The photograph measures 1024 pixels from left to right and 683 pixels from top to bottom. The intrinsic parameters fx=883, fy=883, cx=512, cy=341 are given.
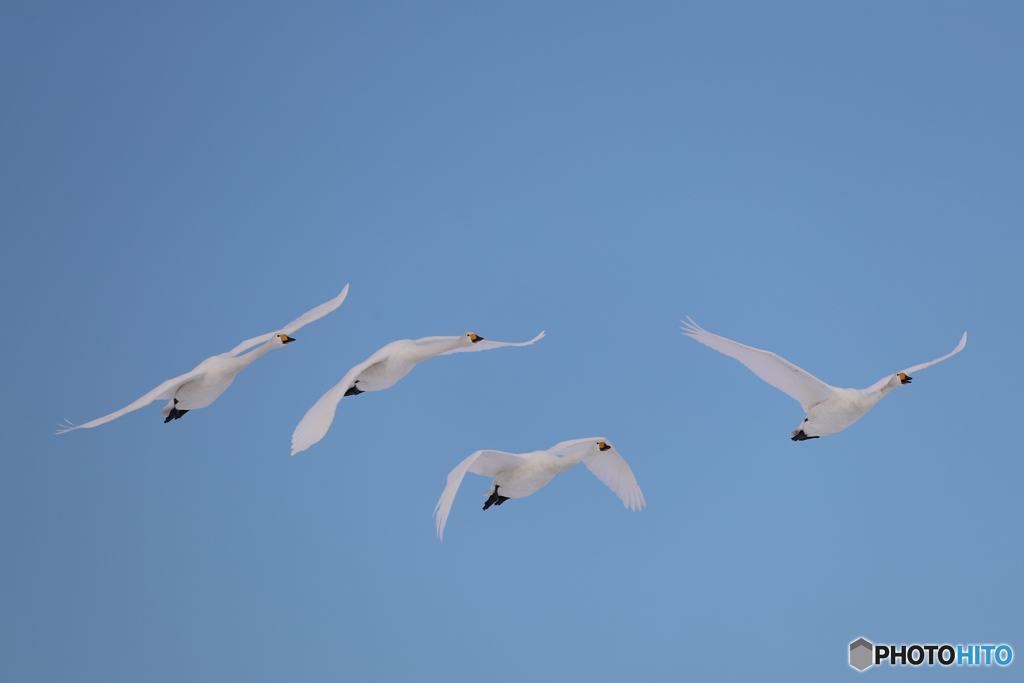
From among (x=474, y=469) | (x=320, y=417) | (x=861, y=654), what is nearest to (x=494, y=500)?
(x=474, y=469)

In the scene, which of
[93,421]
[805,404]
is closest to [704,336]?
[805,404]

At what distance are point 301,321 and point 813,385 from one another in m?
5.43

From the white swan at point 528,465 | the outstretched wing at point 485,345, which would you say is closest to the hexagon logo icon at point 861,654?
the white swan at point 528,465

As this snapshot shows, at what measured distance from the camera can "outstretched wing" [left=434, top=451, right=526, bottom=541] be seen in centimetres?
758

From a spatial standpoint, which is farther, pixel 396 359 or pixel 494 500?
pixel 494 500

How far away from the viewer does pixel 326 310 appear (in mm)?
9648

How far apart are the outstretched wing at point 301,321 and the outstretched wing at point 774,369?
3.78m

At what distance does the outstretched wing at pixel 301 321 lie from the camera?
9.19 metres

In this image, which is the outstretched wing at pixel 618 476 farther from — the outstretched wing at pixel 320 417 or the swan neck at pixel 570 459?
the outstretched wing at pixel 320 417

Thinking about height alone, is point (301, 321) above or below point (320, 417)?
above

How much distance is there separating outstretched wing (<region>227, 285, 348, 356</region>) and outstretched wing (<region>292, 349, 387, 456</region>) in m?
1.32

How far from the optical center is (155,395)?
845cm

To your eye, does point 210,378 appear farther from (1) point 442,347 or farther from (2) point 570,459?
(2) point 570,459

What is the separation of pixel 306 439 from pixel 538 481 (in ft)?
8.93
